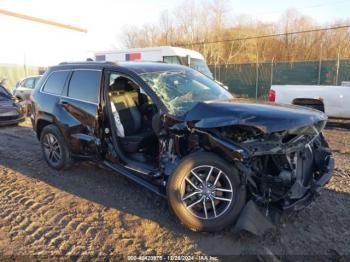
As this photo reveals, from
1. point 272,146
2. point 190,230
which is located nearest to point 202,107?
point 272,146

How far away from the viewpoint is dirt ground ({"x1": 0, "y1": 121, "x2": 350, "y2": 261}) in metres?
3.08

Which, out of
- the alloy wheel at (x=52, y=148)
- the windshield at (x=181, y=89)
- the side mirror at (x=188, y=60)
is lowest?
the alloy wheel at (x=52, y=148)

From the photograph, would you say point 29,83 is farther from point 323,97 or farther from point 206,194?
point 206,194

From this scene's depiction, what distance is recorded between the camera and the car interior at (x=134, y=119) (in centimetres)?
445

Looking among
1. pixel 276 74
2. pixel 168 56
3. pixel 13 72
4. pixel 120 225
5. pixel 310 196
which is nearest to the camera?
pixel 310 196

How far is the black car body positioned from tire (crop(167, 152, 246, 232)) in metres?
8.05

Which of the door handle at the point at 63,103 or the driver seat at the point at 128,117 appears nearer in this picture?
the driver seat at the point at 128,117

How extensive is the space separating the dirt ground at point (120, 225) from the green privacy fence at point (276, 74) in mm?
14583

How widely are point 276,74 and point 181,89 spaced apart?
16860 mm

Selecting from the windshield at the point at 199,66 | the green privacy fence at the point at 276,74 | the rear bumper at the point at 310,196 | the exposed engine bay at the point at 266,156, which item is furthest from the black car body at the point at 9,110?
the green privacy fence at the point at 276,74

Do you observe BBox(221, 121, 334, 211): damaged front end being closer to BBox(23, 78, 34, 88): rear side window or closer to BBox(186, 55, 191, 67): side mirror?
BBox(186, 55, 191, 67): side mirror

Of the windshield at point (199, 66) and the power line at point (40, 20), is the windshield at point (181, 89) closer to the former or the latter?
the windshield at point (199, 66)

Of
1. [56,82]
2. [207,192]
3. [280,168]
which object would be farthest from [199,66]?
[207,192]

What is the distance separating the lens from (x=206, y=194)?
11.0ft
